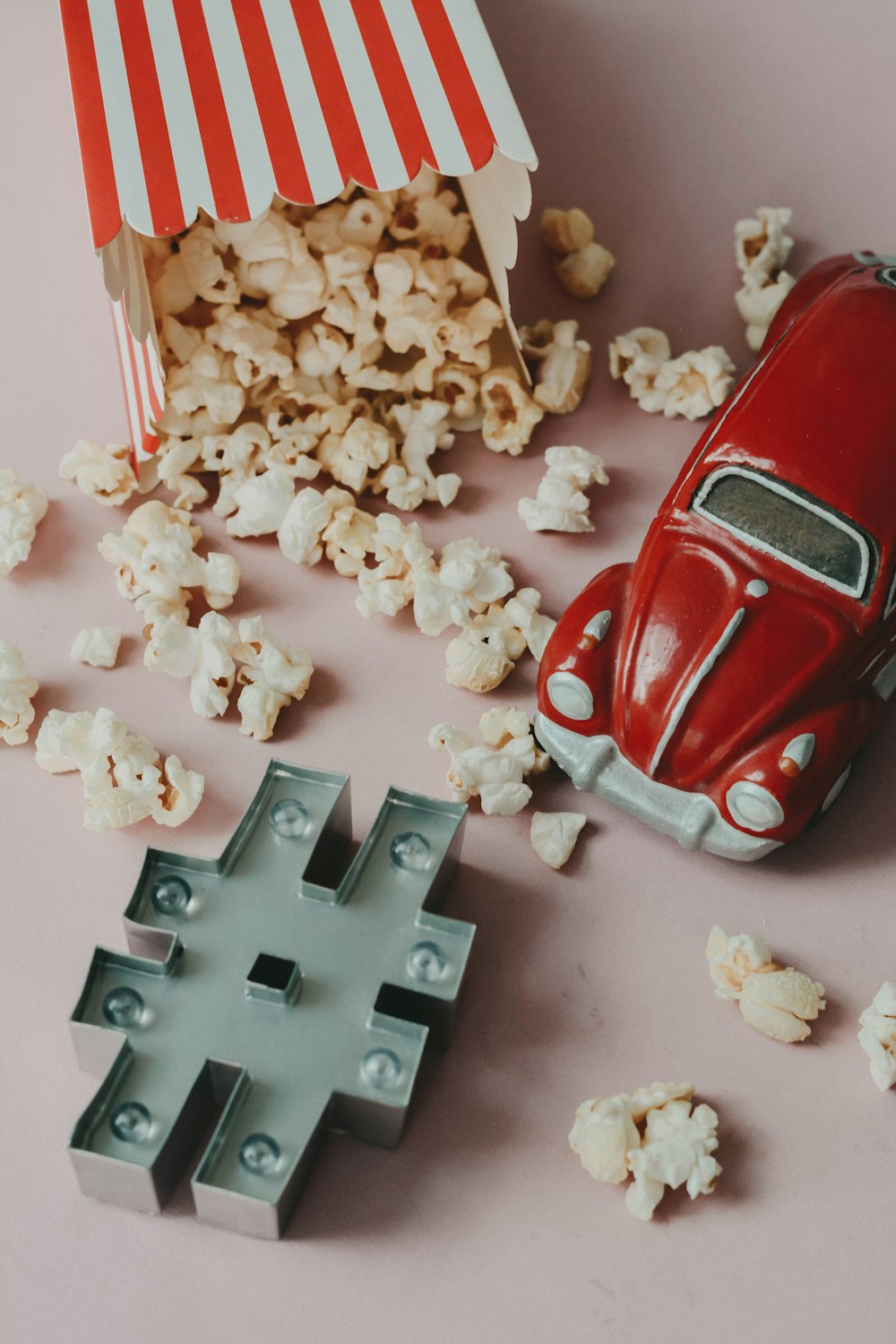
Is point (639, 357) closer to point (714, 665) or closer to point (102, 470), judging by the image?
point (714, 665)

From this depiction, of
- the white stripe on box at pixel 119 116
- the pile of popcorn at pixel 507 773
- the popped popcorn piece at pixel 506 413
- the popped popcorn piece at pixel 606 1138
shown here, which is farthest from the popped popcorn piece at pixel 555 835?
the white stripe on box at pixel 119 116

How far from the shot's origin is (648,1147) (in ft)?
4.56

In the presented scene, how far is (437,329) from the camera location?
1990 millimetres

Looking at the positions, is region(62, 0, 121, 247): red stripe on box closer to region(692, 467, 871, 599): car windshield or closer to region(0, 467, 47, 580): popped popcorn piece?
region(0, 467, 47, 580): popped popcorn piece

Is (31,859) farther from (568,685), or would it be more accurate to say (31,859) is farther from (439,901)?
(568,685)

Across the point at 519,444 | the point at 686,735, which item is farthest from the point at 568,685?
the point at 519,444

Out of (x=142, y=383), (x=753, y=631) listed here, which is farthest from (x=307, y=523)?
(x=753, y=631)

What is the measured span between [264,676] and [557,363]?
0.73 meters

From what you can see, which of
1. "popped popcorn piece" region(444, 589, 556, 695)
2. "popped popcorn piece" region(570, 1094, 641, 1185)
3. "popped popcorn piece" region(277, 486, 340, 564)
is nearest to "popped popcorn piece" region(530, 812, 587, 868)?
"popped popcorn piece" region(444, 589, 556, 695)

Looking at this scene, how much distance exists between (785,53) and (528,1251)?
1.99 m

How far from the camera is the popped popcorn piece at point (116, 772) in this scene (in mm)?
1616

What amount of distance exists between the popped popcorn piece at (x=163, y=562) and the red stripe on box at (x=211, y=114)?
44 cm

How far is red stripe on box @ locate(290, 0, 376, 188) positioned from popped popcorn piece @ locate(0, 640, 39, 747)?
29.8 inches

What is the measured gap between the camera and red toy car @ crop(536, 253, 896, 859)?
1560 mm
